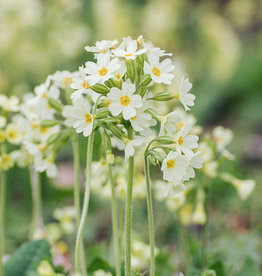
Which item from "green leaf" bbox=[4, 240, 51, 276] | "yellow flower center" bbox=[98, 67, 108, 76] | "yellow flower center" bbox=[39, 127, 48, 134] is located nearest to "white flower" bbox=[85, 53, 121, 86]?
"yellow flower center" bbox=[98, 67, 108, 76]

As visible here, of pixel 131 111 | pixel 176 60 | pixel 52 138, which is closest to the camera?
pixel 131 111

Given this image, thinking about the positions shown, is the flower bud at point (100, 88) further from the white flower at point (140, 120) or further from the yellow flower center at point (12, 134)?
the yellow flower center at point (12, 134)

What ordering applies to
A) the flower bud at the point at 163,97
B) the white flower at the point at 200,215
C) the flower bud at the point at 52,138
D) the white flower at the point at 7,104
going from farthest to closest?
the white flower at the point at 200,215
the white flower at the point at 7,104
the flower bud at the point at 52,138
the flower bud at the point at 163,97

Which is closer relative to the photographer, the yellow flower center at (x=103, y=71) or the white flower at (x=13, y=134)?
the yellow flower center at (x=103, y=71)

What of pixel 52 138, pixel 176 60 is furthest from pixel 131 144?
pixel 176 60

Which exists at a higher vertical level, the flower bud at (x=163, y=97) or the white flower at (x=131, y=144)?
the flower bud at (x=163, y=97)

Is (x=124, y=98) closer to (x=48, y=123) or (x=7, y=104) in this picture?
(x=48, y=123)

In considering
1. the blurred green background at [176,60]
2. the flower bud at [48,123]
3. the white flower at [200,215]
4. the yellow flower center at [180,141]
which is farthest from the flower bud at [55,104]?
the blurred green background at [176,60]

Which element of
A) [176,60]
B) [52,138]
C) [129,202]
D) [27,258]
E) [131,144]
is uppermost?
[176,60]
